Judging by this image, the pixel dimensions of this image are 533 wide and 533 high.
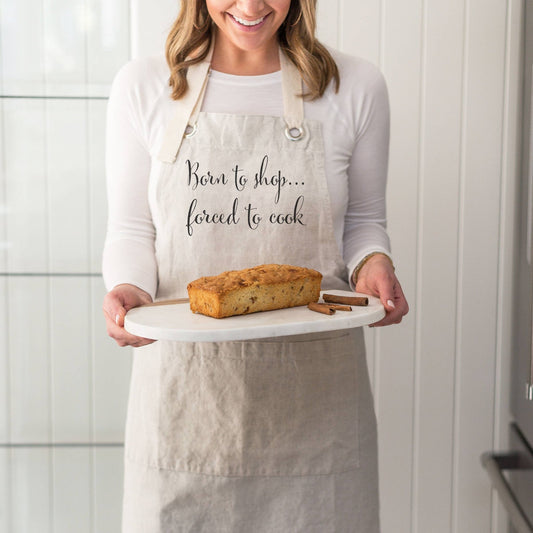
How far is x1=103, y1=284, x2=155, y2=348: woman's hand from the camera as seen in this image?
0.92 metres

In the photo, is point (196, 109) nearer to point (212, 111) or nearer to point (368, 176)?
point (212, 111)

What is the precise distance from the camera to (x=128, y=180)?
3.55 feet

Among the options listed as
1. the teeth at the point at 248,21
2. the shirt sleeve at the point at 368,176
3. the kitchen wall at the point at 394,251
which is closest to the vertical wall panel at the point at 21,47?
the kitchen wall at the point at 394,251

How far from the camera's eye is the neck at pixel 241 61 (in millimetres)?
1116

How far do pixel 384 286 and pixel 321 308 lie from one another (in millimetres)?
140

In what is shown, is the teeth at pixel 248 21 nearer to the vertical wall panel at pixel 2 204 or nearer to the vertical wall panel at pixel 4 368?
the vertical wall panel at pixel 2 204

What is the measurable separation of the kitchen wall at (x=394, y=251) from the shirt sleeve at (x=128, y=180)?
0.40m

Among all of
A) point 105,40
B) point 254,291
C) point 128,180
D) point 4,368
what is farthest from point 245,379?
point 105,40

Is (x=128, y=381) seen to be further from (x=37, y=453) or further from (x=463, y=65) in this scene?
(x=463, y=65)

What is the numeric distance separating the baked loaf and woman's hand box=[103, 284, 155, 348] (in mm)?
92

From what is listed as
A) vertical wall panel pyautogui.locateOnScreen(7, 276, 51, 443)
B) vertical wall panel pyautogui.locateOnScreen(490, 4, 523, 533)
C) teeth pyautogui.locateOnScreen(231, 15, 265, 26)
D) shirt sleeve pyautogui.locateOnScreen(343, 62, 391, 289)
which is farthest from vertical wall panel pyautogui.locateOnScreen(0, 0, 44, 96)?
vertical wall panel pyautogui.locateOnScreen(490, 4, 523, 533)

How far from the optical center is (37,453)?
5.02 ft

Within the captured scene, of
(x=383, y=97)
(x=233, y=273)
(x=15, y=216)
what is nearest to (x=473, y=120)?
(x=383, y=97)

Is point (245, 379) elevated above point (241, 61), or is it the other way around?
point (241, 61)
